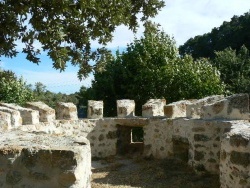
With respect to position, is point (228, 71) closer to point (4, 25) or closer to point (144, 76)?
point (144, 76)

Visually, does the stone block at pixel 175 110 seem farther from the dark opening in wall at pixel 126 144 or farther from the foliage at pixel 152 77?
the foliage at pixel 152 77

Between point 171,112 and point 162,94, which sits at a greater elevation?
point 162,94

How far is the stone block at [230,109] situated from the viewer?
6.98 m

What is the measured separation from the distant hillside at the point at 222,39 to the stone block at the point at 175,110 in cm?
2691

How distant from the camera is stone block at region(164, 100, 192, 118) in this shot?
32.5 ft

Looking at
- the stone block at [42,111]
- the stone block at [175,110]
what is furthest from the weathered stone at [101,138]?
the stone block at [175,110]

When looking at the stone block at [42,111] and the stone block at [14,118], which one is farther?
the stone block at [42,111]

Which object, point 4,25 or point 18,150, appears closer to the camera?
point 18,150

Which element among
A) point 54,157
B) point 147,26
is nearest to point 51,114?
point 147,26

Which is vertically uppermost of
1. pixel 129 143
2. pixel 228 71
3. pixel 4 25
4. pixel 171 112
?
pixel 228 71

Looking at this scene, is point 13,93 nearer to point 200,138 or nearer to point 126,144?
point 126,144

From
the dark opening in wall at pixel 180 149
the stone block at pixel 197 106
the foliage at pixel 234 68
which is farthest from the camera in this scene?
the foliage at pixel 234 68

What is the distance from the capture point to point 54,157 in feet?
11.0

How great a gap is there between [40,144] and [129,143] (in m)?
8.40
